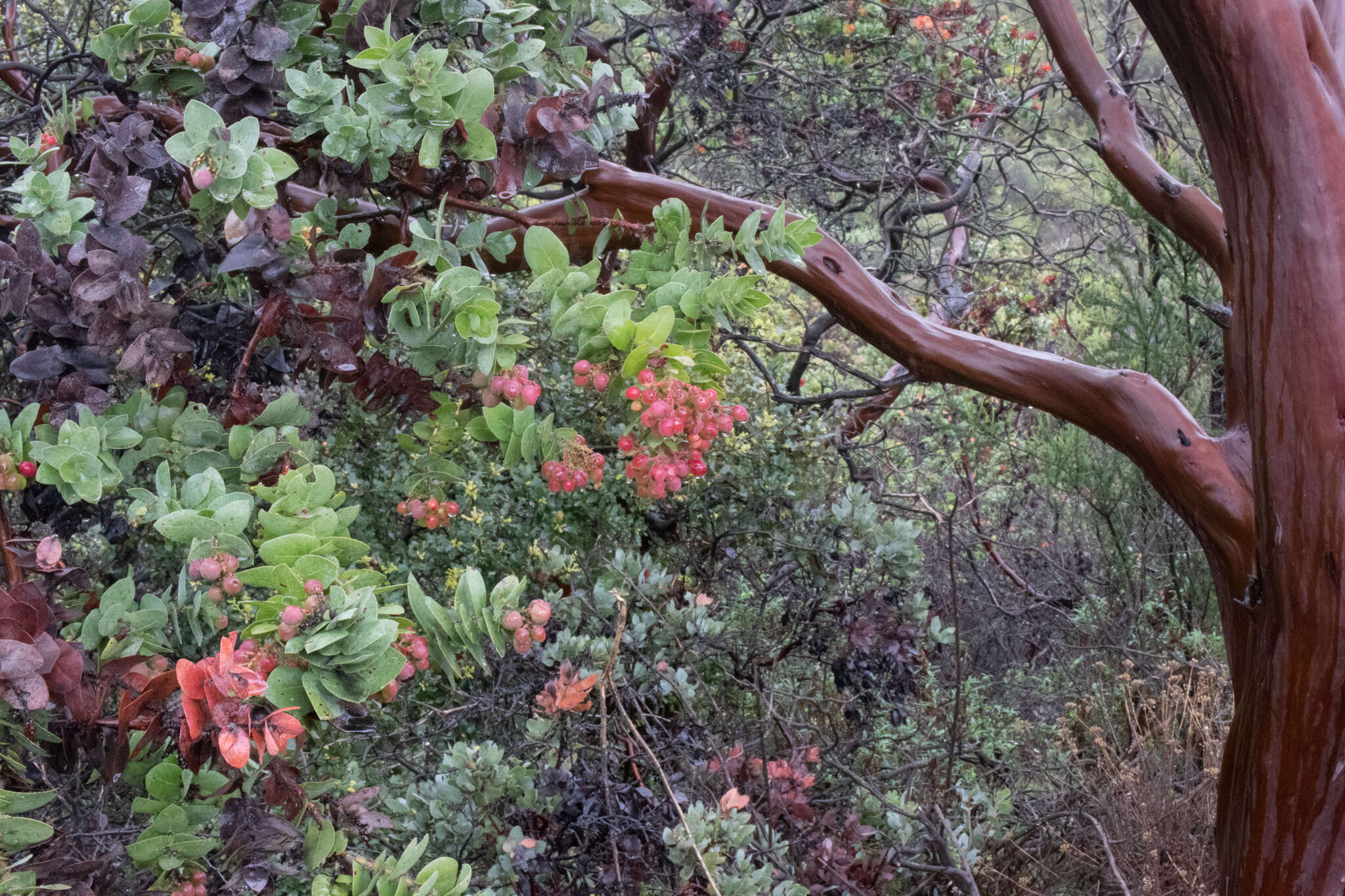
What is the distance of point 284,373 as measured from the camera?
1.56 m

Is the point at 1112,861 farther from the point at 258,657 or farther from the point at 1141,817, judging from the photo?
the point at 258,657

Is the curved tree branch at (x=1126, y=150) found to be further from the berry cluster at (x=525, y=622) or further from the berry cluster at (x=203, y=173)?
the berry cluster at (x=203, y=173)

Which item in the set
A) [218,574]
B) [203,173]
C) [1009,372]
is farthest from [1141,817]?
[203,173]

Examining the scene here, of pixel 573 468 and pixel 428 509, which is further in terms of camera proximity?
pixel 428 509

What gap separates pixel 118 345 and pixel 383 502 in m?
1.88

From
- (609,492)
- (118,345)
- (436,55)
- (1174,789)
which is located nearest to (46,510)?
(118,345)

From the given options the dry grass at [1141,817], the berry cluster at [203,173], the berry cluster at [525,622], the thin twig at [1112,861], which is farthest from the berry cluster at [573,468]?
the dry grass at [1141,817]

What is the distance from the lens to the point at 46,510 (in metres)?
1.48

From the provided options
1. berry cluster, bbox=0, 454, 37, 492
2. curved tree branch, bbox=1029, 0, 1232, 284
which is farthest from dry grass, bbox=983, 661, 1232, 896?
berry cluster, bbox=0, 454, 37, 492

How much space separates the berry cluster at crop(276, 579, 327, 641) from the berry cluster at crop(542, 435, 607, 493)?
0.51 m

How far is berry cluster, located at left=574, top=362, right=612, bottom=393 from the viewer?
4.35ft

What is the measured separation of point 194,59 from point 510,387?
0.69m

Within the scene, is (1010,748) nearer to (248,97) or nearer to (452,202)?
(452,202)

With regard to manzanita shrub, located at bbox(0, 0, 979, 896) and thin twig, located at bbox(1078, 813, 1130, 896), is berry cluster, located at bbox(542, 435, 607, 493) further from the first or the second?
thin twig, located at bbox(1078, 813, 1130, 896)
